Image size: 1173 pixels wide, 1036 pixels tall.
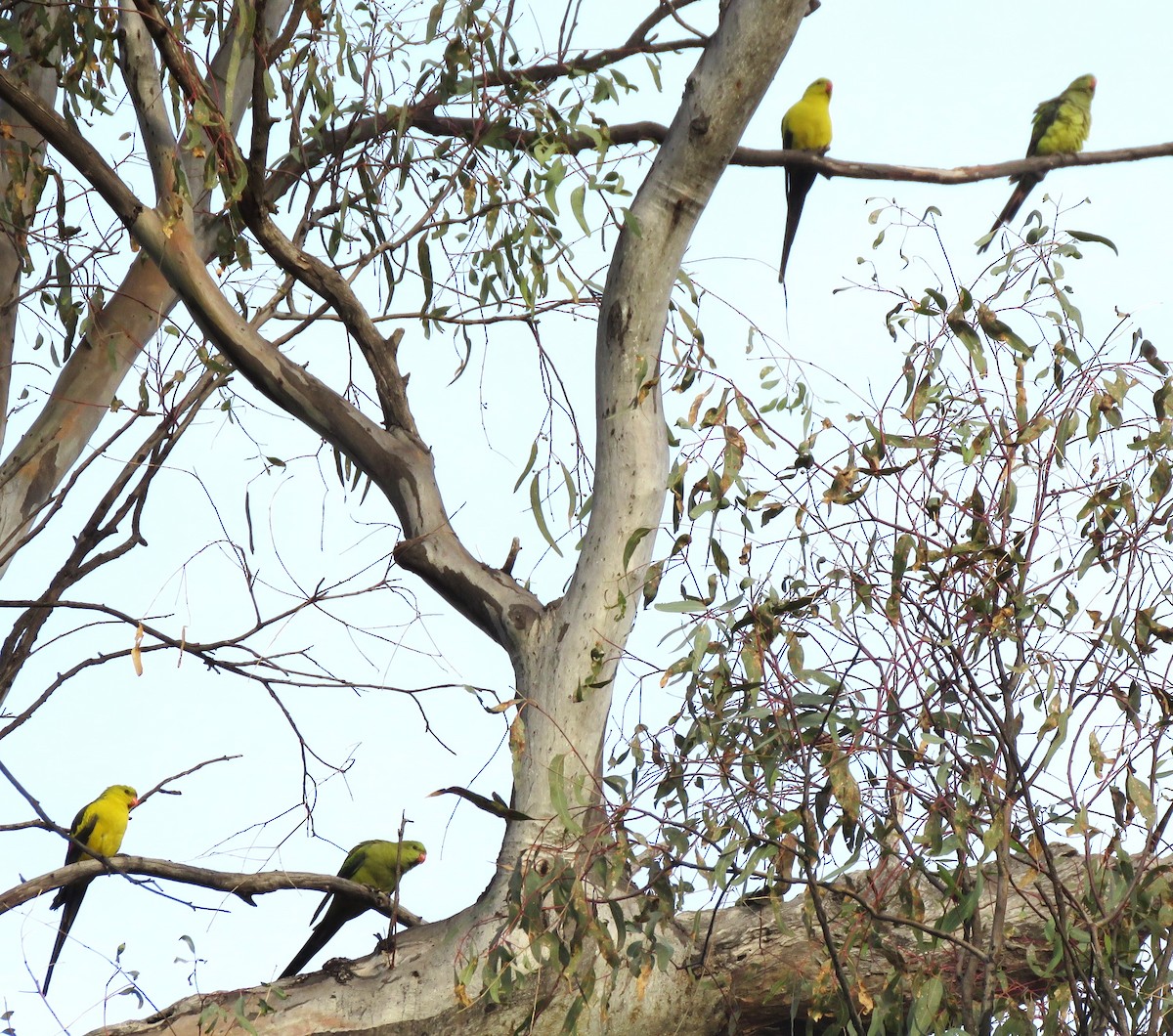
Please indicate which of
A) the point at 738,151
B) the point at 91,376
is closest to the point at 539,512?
the point at 738,151

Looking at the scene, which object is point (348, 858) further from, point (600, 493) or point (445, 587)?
point (600, 493)

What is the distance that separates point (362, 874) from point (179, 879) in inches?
47.9

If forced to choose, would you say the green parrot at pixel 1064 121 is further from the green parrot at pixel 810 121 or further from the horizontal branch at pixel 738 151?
the horizontal branch at pixel 738 151

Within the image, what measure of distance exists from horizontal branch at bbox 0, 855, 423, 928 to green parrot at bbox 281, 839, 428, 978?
299mm

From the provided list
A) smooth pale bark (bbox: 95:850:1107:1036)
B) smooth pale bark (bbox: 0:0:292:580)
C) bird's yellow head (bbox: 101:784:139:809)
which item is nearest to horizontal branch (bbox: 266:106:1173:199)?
smooth pale bark (bbox: 0:0:292:580)

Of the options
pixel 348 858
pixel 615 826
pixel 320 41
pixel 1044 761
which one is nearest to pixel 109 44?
pixel 320 41

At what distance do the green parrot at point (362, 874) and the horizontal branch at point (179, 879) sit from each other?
30cm

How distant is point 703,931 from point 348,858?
53.7 inches

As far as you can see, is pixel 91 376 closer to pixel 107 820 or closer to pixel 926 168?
pixel 107 820

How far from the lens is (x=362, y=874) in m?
3.67

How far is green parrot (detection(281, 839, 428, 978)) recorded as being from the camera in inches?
113

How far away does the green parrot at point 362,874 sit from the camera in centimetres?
287

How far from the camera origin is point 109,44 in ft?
11.8

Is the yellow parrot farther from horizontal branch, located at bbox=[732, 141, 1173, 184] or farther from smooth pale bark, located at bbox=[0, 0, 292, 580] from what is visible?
horizontal branch, located at bbox=[732, 141, 1173, 184]
